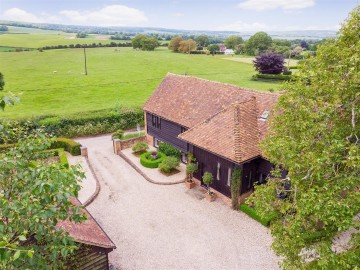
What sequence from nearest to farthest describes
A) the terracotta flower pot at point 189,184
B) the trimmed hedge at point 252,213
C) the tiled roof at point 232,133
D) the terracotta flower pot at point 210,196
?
the trimmed hedge at point 252,213, the tiled roof at point 232,133, the terracotta flower pot at point 210,196, the terracotta flower pot at point 189,184

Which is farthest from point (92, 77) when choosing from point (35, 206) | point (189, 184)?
point (35, 206)

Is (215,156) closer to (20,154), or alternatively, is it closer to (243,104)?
(243,104)

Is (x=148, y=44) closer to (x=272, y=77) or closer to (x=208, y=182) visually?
(x=272, y=77)

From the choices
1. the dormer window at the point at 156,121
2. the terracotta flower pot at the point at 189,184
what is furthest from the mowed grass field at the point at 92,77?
the terracotta flower pot at the point at 189,184

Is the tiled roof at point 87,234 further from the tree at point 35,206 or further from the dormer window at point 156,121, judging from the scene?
the dormer window at point 156,121

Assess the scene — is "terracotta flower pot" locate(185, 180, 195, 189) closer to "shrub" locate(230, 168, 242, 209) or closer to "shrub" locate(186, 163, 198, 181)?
"shrub" locate(186, 163, 198, 181)

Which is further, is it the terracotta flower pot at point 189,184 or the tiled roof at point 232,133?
the terracotta flower pot at point 189,184
